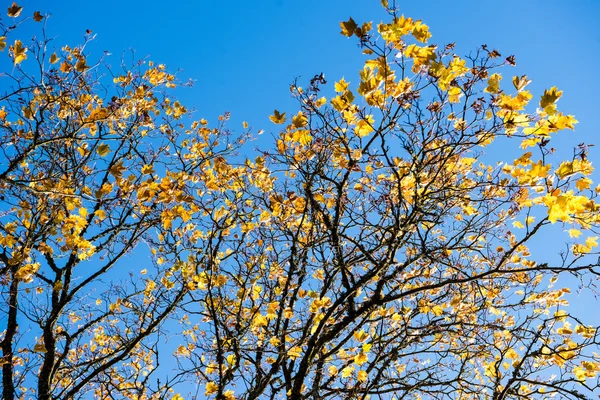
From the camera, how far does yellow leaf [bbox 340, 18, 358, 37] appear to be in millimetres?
2186

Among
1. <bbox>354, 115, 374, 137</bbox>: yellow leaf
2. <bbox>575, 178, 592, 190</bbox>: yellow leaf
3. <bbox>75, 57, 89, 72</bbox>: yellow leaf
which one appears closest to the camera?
<bbox>575, 178, 592, 190</bbox>: yellow leaf

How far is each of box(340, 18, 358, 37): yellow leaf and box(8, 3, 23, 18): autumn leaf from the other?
206cm

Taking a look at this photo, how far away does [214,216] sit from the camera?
4027mm

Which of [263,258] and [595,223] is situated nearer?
[595,223]

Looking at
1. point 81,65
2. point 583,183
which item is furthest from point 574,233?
point 81,65

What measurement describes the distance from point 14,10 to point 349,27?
2.12m

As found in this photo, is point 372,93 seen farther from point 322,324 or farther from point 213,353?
point 213,353

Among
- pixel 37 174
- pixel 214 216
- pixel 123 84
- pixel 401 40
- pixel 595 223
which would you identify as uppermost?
pixel 123 84

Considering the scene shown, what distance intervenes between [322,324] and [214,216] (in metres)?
1.47

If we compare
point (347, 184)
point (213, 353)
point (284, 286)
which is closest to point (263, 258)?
point (284, 286)

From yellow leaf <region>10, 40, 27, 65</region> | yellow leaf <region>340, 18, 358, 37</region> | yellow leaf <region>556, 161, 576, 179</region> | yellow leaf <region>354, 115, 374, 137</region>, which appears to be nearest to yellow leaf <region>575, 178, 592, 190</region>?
yellow leaf <region>556, 161, 576, 179</region>

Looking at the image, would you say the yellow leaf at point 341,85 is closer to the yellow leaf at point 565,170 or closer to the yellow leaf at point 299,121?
the yellow leaf at point 299,121

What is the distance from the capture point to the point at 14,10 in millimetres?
2662

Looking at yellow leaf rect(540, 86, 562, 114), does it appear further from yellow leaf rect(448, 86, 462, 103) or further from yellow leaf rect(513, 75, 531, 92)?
yellow leaf rect(448, 86, 462, 103)
